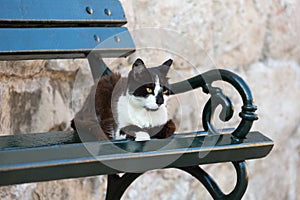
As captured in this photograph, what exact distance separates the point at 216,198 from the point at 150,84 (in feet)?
0.67

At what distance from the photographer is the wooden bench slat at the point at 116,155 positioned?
61 cm

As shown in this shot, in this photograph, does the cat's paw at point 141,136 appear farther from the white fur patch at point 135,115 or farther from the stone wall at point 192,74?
the stone wall at point 192,74

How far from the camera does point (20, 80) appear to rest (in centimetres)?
109

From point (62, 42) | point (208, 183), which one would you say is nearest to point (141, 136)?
point (208, 183)

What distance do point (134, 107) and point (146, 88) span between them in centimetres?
4

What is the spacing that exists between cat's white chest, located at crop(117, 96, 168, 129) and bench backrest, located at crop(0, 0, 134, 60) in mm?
205

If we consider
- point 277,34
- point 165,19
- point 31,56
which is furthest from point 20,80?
point 277,34

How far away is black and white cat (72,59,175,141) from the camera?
790 millimetres

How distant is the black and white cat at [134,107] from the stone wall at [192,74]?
0.93 ft

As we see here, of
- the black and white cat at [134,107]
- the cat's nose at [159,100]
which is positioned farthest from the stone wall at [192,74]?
the cat's nose at [159,100]

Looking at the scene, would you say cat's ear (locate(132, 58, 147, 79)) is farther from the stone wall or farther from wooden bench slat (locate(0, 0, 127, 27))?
the stone wall

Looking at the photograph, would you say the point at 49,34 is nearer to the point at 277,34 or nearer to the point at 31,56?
the point at 31,56

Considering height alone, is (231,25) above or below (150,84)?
above

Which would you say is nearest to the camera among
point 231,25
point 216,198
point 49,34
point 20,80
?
point 216,198
